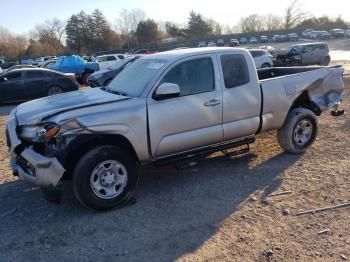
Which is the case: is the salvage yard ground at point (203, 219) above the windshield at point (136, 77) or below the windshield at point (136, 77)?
below

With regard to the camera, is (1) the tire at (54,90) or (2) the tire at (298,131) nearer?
(2) the tire at (298,131)

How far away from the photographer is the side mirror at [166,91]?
4.84 m

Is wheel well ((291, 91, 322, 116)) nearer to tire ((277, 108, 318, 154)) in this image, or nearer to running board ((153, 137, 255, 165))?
tire ((277, 108, 318, 154))

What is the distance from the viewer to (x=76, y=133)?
4.48m

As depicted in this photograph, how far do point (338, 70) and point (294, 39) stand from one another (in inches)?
2790

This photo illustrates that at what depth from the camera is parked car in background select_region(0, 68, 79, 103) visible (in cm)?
1504

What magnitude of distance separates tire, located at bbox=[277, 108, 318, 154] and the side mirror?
2.42m

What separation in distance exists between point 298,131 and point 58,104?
3967 mm

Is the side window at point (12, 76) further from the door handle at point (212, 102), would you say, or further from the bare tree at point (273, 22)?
the bare tree at point (273, 22)

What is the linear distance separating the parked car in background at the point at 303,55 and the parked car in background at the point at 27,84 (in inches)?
541

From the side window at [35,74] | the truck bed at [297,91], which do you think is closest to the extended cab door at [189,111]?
the truck bed at [297,91]

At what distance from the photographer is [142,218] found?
180 inches

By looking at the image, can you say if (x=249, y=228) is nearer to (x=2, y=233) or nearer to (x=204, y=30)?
(x=2, y=233)

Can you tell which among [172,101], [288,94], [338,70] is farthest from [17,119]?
[338,70]
